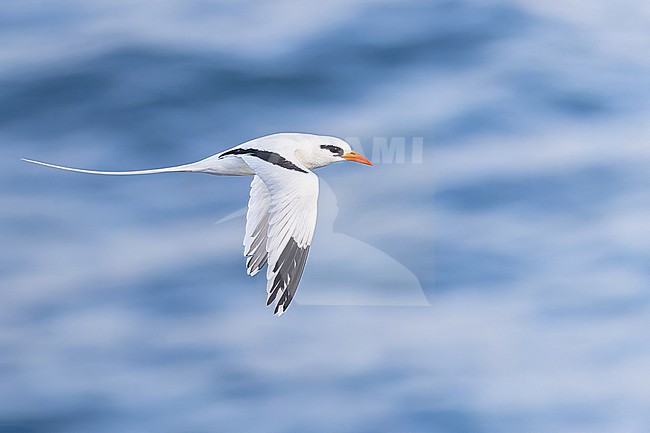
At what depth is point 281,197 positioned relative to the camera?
8.08 feet

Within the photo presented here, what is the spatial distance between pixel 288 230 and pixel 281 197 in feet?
0.26

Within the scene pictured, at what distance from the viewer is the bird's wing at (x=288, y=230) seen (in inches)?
94.7

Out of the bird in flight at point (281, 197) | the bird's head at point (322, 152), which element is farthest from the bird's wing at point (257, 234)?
the bird's head at point (322, 152)

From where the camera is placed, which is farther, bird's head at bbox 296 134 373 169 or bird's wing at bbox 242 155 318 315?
bird's head at bbox 296 134 373 169

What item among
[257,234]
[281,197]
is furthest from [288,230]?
[257,234]

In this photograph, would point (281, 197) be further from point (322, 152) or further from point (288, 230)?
point (322, 152)

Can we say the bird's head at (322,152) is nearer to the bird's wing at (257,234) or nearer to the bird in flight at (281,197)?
the bird in flight at (281,197)

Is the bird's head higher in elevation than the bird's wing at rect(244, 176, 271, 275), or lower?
higher

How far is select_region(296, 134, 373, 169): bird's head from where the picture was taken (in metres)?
2.71

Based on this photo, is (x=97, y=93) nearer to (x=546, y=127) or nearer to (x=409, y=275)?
(x=409, y=275)

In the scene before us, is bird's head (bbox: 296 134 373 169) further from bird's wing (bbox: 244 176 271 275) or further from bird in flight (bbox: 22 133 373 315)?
bird's wing (bbox: 244 176 271 275)

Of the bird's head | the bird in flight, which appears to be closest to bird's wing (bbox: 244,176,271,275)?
the bird in flight

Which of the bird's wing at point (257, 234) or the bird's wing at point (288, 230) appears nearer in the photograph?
the bird's wing at point (288, 230)

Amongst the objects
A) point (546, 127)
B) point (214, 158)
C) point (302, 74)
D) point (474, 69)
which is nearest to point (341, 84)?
point (302, 74)
